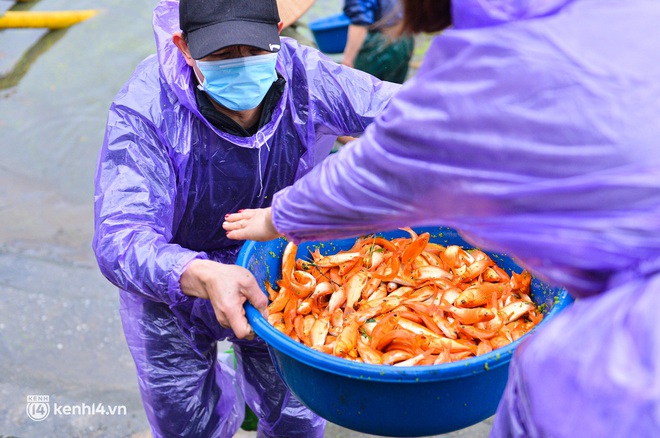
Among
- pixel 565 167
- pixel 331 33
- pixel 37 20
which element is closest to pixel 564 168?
pixel 565 167

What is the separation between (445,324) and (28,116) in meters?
4.76

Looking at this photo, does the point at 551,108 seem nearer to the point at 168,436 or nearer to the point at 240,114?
the point at 240,114

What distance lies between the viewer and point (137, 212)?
6.57 feet

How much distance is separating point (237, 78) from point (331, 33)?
409 cm

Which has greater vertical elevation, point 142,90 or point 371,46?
point 142,90

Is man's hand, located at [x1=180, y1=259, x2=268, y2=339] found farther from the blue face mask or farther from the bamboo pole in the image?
the bamboo pole

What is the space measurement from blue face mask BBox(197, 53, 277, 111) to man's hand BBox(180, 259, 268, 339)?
0.54 metres

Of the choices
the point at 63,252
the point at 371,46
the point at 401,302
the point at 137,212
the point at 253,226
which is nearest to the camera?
the point at 253,226

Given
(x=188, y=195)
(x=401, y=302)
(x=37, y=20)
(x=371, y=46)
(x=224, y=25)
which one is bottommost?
(x=37, y=20)

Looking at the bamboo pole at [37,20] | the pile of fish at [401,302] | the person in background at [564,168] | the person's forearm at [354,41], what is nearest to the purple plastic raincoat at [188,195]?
the pile of fish at [401,302]

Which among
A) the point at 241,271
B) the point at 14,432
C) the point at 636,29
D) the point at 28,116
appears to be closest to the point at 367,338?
the point at 241,271

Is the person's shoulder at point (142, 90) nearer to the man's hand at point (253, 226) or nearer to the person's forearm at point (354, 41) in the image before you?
the man's hand at point (253, 226)

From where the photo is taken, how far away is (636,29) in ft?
3.79

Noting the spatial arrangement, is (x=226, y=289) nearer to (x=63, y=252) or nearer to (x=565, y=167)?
(x=565, y=167)
